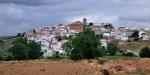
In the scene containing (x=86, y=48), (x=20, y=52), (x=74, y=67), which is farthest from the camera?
(x=20, y=52)

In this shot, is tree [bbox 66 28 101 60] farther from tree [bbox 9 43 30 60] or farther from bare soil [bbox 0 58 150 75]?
bare soil [bbox 0 58 150 75]

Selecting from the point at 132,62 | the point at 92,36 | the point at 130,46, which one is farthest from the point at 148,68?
the point at 130,46

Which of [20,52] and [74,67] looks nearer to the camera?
[74,67]

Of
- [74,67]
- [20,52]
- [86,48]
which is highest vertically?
[86,48]

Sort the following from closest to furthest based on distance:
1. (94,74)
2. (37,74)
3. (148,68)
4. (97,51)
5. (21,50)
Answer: (37,74)
(94,74)
(148,68)
(97,51)
(21,50)

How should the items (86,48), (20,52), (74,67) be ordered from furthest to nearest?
(20,52), (86,48), (74,67)

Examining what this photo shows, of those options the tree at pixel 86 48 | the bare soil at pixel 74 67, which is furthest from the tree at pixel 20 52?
the bare soil at pixel 74 67

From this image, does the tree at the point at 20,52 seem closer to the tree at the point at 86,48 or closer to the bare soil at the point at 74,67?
the tree at the point at 86,48

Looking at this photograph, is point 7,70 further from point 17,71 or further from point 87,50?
point 87,50

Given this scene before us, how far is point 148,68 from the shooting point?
50875 mm

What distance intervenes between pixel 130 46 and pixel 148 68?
141m

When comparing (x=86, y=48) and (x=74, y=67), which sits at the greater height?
(x=86, y=48)

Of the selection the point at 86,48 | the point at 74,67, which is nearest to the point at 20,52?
the point at 86,48

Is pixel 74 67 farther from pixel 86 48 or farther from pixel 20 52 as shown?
pixel 20 52
